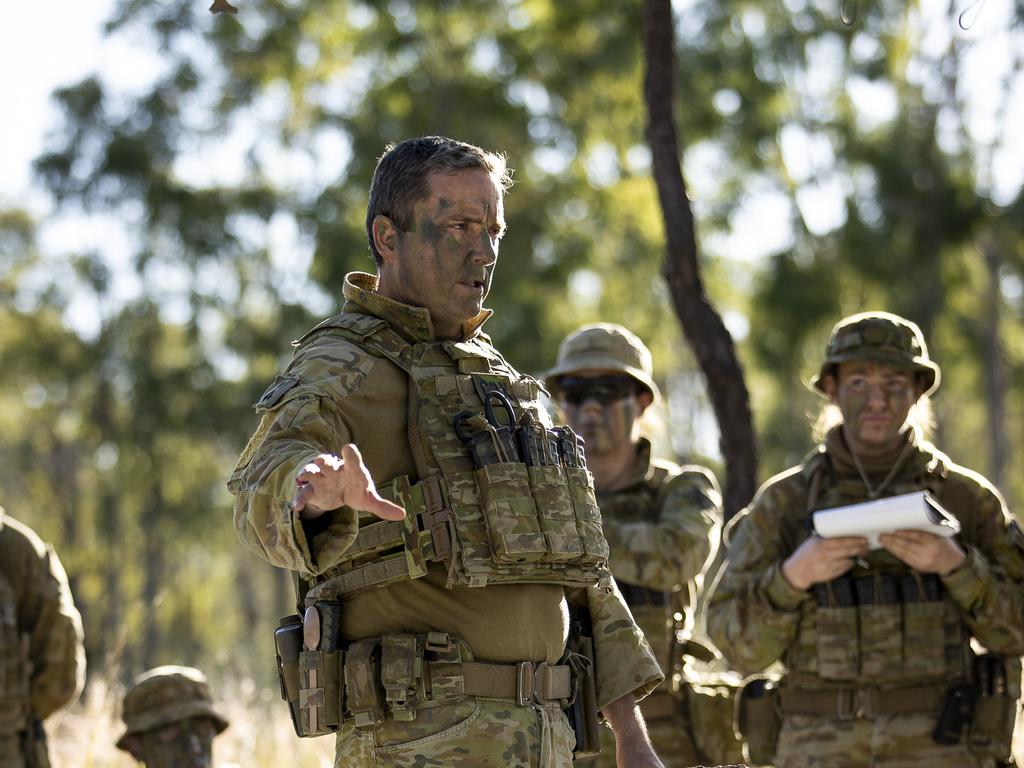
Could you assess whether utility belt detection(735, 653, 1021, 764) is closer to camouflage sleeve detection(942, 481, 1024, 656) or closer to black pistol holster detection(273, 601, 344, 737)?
camouflage sleeve detection(942, 481, 1024, 656)

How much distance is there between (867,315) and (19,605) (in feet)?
11.9

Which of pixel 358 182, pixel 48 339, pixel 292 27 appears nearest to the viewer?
pixel 358 182

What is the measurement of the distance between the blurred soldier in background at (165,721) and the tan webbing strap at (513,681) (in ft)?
11.0

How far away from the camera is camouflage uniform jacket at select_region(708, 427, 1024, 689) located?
601 centimetres

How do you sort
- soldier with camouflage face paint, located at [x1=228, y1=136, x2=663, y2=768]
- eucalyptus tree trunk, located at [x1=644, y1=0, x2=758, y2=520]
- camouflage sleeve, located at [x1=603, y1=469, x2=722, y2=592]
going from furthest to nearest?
eucalyptus tree trunk, located at [x1=644, y1=0, x2=758, y2=520]
camouflage sleeve, located at [x1=603, y1=469, x2=722, y2=592]
soldier with camouflage face paint, located at [x1=228, y1=136, x2=663, y2=768]

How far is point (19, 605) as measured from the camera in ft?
23.4

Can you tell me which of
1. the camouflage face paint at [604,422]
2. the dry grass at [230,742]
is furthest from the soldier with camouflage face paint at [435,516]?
the dry grass at [230,742]

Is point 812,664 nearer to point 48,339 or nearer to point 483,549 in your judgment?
point 483,549

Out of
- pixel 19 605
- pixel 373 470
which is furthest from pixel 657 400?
pixel 373 470

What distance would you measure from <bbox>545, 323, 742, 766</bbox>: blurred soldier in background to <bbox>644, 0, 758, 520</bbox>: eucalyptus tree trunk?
1.37m

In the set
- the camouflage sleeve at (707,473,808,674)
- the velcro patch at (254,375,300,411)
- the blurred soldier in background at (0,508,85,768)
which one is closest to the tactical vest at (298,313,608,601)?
the velcro patch at (254,375,300,411)

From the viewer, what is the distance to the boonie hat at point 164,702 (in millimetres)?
6852

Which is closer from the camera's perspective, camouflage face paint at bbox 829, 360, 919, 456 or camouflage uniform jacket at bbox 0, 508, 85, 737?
camouflage face paint at bbox 829, 360, 919, 456

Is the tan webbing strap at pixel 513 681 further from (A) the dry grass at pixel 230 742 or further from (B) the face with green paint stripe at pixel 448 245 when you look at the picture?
(A) the dry grass at pixel 230 742
